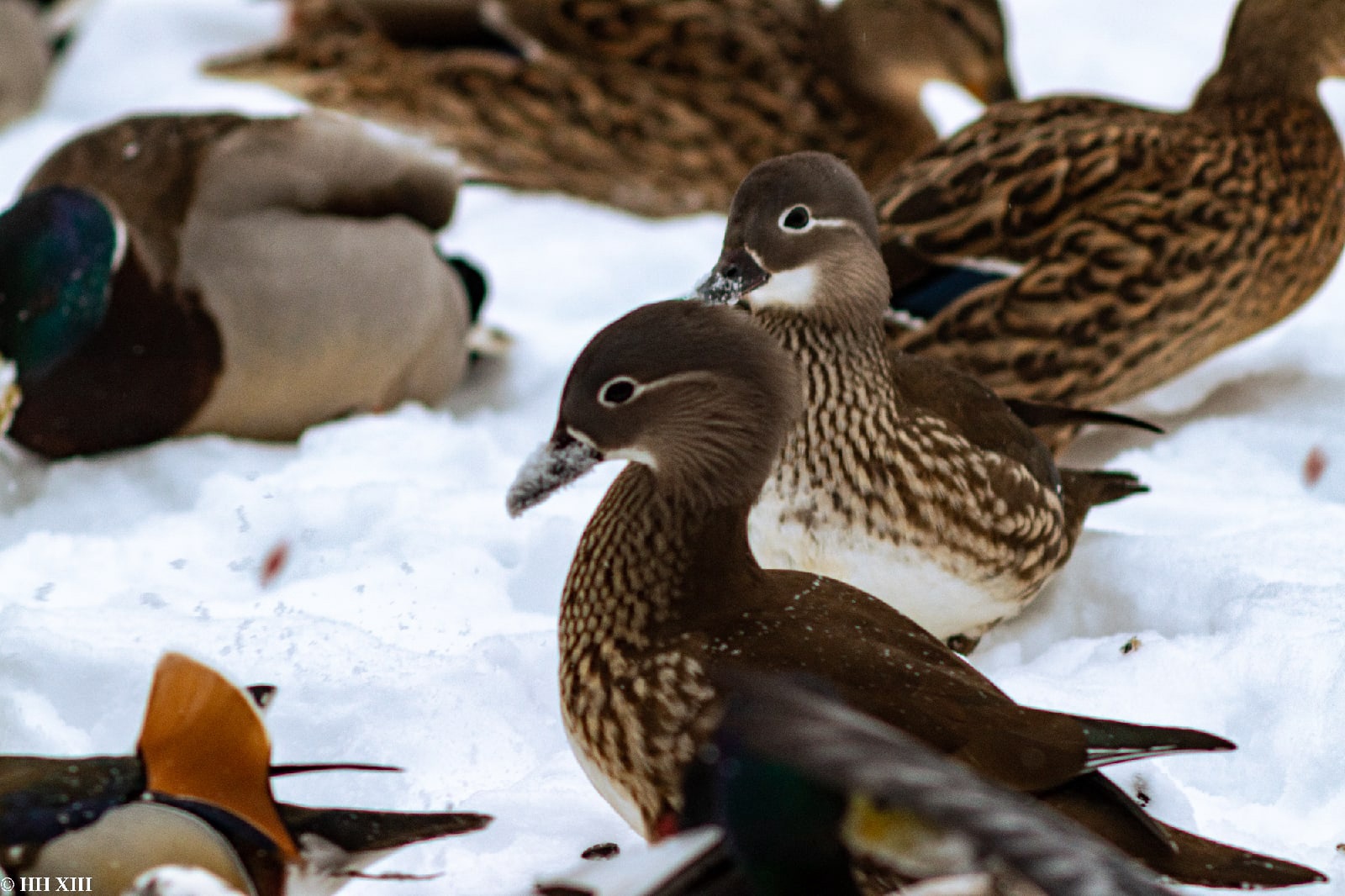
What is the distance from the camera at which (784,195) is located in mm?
2549

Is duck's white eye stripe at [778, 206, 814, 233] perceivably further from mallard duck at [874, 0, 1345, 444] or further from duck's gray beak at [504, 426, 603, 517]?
mallard duck at [874, 0, 1345, 444]

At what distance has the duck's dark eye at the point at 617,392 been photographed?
2.05 m

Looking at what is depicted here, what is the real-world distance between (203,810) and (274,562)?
1.29 meters

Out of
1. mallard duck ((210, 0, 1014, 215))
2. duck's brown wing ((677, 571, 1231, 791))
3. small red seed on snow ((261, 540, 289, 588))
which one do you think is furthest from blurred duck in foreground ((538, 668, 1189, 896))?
mallard duck ((210, 0, 1014, 215))

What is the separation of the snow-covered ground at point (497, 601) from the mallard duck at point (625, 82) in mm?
804

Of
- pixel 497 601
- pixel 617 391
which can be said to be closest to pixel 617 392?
pixel 617 391

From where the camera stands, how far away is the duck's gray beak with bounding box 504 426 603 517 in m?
2.12

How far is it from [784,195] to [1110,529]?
1.04m

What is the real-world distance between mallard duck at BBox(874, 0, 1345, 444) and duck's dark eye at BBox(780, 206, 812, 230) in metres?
0.75

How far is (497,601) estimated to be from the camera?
2871mm

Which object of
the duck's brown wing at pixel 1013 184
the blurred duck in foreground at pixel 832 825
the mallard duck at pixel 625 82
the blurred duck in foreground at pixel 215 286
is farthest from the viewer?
the mallard duck at pixel 625 82

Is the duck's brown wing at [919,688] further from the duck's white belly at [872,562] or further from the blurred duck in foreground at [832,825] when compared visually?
the duck's white belly at [872,562]

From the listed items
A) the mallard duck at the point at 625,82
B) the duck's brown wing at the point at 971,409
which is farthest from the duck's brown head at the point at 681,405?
the mallard duck at the point at 625,82

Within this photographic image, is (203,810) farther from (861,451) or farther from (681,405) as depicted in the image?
(861,451)
